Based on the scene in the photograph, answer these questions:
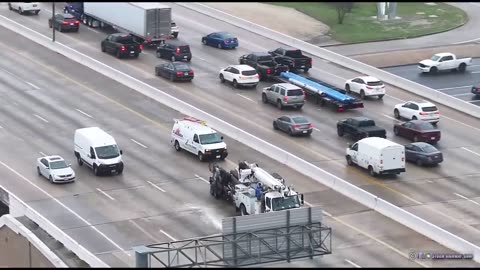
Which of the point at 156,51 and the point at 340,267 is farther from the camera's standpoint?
the point at 156,51

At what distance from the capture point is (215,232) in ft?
210

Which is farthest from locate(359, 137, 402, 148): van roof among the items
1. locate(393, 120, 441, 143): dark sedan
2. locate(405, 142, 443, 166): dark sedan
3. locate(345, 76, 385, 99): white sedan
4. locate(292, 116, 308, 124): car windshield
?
locate(345, 76, 385, 99): white sedan

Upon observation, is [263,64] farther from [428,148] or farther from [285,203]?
[285,203]

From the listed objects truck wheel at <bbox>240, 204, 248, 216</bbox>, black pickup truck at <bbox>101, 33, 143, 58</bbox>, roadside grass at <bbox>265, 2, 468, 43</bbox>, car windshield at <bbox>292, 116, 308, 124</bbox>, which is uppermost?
truck wheel at <bbox>240, 204, 248, 216</bbox>

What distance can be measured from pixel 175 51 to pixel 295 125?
17888 mm

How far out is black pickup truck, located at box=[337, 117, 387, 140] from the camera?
7838cm

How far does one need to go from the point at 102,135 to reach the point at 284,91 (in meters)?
16.3

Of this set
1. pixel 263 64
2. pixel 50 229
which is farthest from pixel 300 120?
pixel 50 229

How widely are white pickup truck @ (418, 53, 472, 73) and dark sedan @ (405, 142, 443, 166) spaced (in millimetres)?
23887

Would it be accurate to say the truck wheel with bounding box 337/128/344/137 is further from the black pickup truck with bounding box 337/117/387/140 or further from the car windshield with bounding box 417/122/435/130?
the car windshield with bounding box 417/122/435/130

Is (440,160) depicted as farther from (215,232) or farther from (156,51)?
(156,51)

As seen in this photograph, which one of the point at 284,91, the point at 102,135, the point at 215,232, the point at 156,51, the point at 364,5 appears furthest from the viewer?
the point at 364,5

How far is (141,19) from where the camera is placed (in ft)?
321

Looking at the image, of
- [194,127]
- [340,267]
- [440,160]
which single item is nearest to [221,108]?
[194,127]
